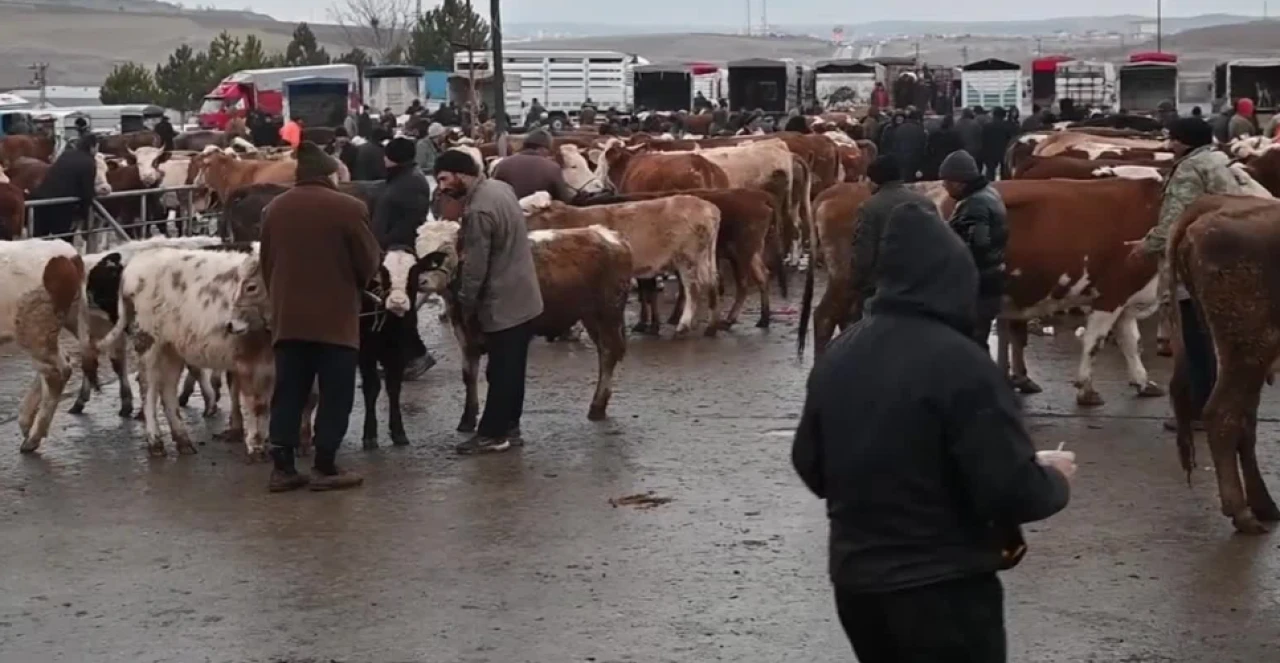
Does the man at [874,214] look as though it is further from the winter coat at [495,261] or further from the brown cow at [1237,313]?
the brown cow at [1237,313]

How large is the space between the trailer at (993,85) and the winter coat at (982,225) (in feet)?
165

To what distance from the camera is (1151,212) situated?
42.5 ft

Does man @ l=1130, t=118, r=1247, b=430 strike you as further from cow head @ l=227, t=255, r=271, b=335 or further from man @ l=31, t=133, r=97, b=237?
man @ l=31, t=133, r=97, b=237

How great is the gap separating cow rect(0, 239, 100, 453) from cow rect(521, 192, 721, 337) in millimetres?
5002

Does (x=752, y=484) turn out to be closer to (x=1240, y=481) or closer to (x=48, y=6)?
(x=1240, y=481)

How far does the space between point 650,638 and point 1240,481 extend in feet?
10.7

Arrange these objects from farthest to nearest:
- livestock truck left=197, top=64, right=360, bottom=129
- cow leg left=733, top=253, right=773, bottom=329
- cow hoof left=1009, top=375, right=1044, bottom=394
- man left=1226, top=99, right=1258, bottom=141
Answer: livestock truck left=197, top=64, right=360, bottom=129 < man left=1226, top=99, right=1258, bottom=141 < cow leg left=733, top=253, right=773, bottom=329 < cow hoof left=1009, top=375, right=1044, bottom=394

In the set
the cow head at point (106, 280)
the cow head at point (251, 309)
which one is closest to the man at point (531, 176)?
the cow head at point (106, 280)

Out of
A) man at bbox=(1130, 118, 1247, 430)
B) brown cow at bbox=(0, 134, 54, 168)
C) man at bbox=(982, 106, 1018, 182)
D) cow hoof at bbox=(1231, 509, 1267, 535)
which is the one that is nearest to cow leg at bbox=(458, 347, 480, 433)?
man at bbox=(1130, 118, 1247, 430)

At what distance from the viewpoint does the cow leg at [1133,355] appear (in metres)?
13.0

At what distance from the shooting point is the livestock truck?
59906mm

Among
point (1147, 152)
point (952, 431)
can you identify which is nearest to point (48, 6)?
point (1147, 152)

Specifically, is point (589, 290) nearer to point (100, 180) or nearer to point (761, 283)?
point (761, 283)

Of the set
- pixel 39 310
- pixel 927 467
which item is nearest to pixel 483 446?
pixel 39 310
